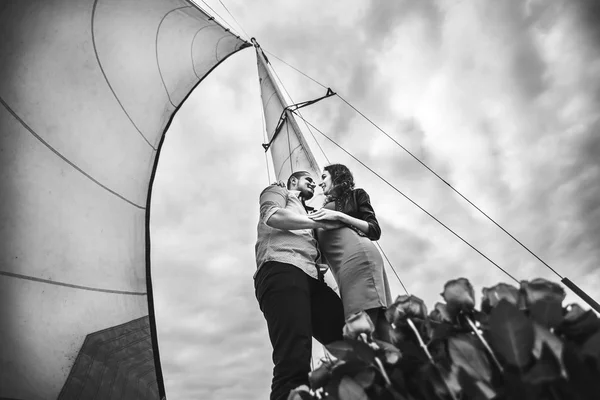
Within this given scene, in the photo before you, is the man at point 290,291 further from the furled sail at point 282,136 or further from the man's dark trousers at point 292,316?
the furled sail at point 282,136

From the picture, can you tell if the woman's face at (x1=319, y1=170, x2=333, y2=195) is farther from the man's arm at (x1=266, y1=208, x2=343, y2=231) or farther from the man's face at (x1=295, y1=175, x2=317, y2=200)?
the man's arm at (x1=266, y1=208, x2=343, y2=231)

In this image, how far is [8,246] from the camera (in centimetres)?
110

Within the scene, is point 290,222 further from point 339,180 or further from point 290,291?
point 339,180

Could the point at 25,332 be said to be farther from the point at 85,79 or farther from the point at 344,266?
the point at 85,79

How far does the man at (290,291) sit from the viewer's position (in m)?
1.18

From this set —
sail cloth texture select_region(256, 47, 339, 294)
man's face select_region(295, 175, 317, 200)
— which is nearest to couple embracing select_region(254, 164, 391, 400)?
man's face select_region(295, 175, 317, 200)

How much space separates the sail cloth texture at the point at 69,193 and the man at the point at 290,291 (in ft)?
2.10

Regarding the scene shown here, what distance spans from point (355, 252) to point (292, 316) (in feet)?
1.44

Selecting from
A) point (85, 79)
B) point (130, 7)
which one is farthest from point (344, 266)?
point (130, 7)

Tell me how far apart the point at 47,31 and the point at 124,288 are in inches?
48.4

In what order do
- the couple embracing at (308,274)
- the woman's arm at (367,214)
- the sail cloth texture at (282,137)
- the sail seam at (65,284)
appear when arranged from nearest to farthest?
1. the sail seam at (65,284)
2. the couple embracing at (308,274)
3. the woman's arm at (367,214)
4. the sail cloth texture at (282,137)

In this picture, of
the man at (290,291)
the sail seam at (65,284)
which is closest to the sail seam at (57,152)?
the sail seam at (65,284)

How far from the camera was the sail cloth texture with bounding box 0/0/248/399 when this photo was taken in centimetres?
111

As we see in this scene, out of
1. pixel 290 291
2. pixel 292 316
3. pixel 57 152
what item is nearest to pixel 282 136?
pixel 57 152
